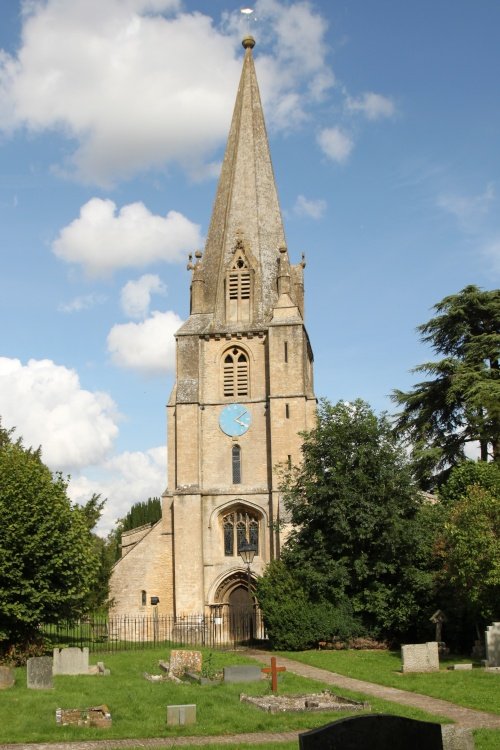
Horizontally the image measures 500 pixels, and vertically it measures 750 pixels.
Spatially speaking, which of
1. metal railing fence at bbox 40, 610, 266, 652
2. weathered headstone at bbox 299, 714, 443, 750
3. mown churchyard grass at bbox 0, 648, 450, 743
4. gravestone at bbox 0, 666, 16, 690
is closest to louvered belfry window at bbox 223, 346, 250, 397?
metal railing fence at bbox 40, 610, 266, 652

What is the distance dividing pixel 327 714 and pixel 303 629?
46.0 feet

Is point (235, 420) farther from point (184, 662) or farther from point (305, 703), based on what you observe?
point (305, 703)

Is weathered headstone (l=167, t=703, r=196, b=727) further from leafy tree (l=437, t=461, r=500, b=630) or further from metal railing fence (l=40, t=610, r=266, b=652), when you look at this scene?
metal railing fence (l=40, t=610, r=266, b=652)

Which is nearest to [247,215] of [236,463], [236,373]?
[236,373]

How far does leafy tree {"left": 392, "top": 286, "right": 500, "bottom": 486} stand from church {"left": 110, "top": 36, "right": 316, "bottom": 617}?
530 centimetres

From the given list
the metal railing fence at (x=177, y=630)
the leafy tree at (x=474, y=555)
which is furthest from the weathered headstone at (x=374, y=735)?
the metal railing fence at (x=177, y=630)

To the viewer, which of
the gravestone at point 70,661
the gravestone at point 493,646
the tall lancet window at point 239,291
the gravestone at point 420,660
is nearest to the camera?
the gravestone at point 493,646

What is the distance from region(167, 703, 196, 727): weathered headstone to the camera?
12.3 m

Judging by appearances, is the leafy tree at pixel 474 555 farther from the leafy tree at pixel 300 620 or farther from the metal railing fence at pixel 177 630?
the metal railing fence at pixel 177 630

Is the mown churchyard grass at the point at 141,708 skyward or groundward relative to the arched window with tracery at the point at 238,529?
groundward

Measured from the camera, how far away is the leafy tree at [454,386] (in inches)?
1344

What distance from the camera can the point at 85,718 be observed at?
12844 mm

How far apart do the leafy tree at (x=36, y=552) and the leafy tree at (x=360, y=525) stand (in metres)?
7.65

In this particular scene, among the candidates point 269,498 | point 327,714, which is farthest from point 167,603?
point 327,714
